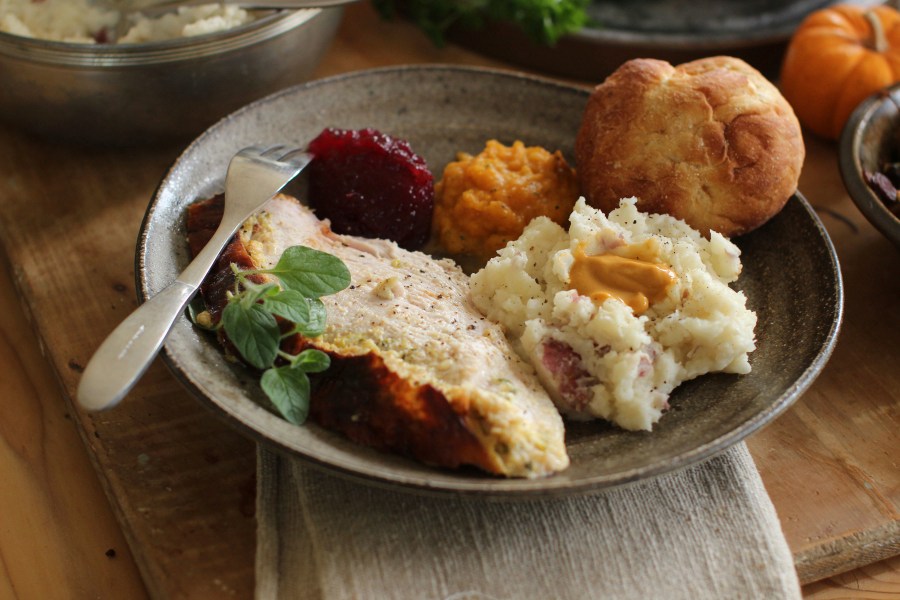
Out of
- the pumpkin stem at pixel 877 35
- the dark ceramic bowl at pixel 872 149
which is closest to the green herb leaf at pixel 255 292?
the dark ceramic bowl at pixel 872 149

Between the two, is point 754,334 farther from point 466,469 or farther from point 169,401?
point 169,401

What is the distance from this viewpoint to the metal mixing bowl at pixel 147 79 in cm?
348

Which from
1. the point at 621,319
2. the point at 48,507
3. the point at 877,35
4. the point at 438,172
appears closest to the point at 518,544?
the point at 621,319

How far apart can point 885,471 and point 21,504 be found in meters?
2.84

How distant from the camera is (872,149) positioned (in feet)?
11.8

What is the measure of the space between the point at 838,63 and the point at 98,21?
359 cm

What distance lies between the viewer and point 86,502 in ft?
9.11

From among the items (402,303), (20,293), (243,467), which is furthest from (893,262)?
(20,293)

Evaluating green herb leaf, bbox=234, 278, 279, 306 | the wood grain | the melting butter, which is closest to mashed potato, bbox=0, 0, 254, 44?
the wood grain

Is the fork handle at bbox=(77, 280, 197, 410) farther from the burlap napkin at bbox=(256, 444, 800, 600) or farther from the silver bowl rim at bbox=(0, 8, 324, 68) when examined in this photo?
the silver bowl rim at bbox=(0, 8, 324, 68)

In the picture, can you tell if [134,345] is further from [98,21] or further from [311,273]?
[98,21]

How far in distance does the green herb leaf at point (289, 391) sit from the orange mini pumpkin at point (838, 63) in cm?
323

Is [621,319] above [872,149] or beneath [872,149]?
above

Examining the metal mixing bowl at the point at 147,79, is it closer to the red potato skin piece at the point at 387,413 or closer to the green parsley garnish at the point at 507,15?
the green parsley garnish at the point at 507,15
